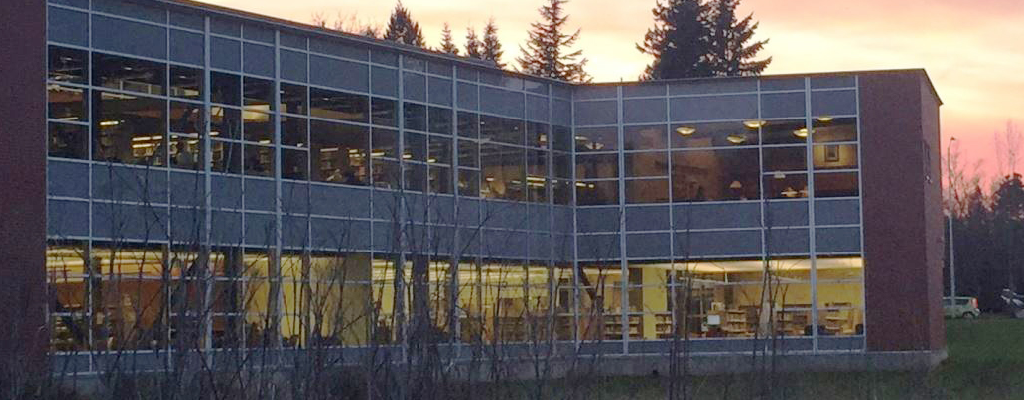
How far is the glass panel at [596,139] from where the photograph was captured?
4878 cm

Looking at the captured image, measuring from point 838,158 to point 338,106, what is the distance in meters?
15.2

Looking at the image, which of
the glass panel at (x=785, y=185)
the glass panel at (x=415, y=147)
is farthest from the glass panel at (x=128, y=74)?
the glass panel at (x=785, y=185)

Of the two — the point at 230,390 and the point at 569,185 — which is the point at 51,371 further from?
the point at 569,185

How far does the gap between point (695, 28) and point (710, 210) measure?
4842cm

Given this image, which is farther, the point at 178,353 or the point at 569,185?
the point at 569,185

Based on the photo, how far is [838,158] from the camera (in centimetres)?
4725

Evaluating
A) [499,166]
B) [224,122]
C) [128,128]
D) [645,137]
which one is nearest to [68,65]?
[128,128]

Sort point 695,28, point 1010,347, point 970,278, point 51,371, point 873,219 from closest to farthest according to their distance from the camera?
point 51,371 → point 873,219 → point 1010,347 → point 695,28 → point 970,278

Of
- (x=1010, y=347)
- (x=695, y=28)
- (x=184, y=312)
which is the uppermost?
(x=695, y=28)

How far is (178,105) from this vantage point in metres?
36.2

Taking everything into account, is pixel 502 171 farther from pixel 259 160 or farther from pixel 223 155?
pixel 223 155

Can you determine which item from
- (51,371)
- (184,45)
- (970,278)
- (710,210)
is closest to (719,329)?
(710,210)

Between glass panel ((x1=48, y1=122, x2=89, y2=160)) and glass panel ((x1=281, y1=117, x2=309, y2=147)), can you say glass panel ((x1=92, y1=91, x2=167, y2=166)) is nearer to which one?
glass panel ((x1=48, y1=122, x2=89, y2=160))

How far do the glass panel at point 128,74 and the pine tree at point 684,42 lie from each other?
60.3 m
